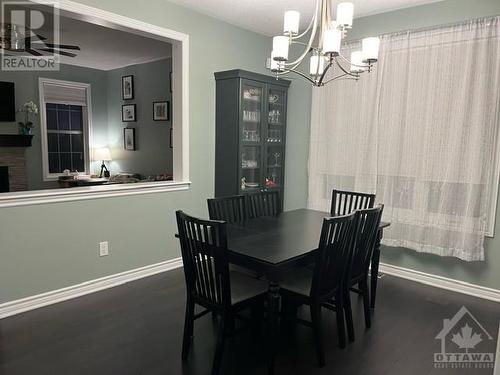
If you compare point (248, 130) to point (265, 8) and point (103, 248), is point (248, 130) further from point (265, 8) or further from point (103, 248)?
point (103, 248)

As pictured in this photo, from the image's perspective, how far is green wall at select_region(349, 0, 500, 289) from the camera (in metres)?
3.18

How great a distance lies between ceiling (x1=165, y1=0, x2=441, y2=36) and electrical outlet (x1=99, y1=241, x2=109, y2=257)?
242 centimetres

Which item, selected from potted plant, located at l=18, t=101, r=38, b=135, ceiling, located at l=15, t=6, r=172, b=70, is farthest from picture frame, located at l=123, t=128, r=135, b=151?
potted plant, located at l=18, t=101, r=38, b=135

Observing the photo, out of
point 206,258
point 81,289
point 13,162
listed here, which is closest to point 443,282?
point 206,258

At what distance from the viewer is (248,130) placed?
4102mm

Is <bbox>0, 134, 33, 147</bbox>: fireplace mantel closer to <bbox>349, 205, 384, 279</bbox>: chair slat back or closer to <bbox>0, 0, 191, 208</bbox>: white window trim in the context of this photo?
<bbox>0, 0, 191, 208</bbox>: white window trim

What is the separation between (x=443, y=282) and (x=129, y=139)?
5484mm

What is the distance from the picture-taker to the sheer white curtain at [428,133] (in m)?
3.13

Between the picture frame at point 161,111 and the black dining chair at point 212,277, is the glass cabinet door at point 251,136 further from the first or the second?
the picture frame at point 161,111

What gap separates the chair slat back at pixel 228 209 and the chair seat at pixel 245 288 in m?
0.54

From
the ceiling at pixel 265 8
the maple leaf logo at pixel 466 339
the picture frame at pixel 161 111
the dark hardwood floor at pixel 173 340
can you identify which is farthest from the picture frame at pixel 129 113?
the maple leaf logo at pixel 466 339

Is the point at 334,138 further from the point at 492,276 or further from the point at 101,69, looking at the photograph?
the point at 101,69

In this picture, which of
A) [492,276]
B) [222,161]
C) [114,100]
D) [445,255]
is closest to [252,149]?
[222,161]

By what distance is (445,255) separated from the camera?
134 inches
